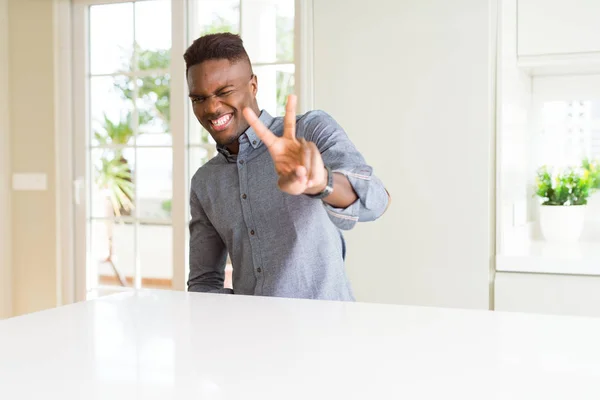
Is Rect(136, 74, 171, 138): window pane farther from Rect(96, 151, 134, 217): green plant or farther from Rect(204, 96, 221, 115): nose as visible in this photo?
Rect(204, 96, 221, 115): nose

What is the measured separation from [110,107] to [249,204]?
2.40m

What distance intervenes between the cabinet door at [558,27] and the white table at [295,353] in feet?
5.97

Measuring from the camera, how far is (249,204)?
5.80 feet

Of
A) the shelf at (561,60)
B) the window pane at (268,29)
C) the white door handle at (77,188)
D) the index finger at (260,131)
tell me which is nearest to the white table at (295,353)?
the index finger at (260,131)

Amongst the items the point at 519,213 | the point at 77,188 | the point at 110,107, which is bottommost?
the point at 519,213

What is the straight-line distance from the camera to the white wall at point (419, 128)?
2.66 m

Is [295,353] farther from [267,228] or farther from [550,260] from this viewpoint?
[550,260]

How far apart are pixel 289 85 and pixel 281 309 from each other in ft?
6.78

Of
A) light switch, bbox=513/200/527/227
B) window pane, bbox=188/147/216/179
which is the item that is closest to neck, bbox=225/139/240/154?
light switch, bbox=513/200/527/227

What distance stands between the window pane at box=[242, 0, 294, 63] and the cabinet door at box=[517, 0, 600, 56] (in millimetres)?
1024

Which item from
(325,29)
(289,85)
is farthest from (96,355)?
(289,85)

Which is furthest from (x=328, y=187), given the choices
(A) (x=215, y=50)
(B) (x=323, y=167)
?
(A) (x=215, y=50)

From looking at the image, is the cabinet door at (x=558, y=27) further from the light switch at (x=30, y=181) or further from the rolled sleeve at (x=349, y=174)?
the light switch at (x=30, y=181)

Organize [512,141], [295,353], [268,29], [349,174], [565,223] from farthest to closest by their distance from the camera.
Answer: [268,29], [565,223], [512,141], [349,174], [295,353]
